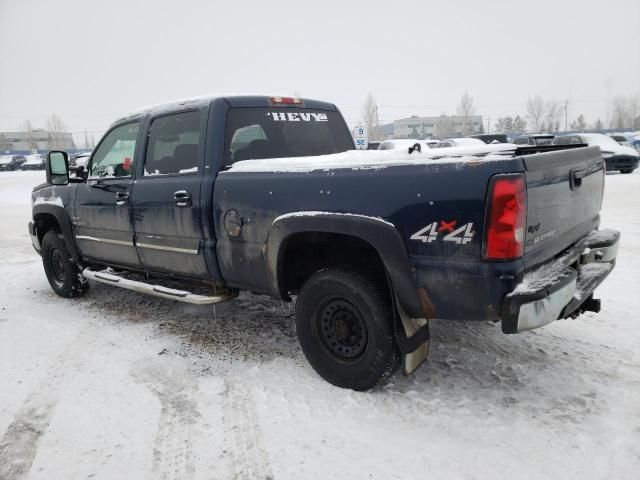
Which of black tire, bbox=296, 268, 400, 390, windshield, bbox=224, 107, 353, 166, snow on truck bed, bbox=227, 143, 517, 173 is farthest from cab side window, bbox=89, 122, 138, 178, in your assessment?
black tire, bbox=296, 268, 400, 390

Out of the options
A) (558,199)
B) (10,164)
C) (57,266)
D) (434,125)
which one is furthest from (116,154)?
(434,125)

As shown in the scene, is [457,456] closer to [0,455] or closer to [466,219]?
[466,219]

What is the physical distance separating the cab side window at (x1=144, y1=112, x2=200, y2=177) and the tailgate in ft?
8.07

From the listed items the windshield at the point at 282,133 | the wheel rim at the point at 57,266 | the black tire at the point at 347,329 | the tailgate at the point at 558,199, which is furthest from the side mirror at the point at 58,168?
the tailgate at the point at 558,199

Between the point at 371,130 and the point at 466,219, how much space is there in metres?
89.6

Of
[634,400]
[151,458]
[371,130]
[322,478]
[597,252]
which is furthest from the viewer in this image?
[371,130]

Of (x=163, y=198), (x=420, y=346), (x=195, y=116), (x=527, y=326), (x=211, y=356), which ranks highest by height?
(x=195, y=116)

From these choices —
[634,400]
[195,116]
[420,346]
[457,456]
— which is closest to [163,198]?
[195,116]

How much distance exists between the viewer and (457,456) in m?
2.53

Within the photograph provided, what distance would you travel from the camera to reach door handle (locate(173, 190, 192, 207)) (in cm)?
374

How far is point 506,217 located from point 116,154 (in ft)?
12.7

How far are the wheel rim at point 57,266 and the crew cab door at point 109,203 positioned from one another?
625 millimetres

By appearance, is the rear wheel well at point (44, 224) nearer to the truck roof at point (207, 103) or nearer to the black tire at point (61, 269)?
the black tire at point (61, 269)

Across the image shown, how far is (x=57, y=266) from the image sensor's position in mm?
5824
